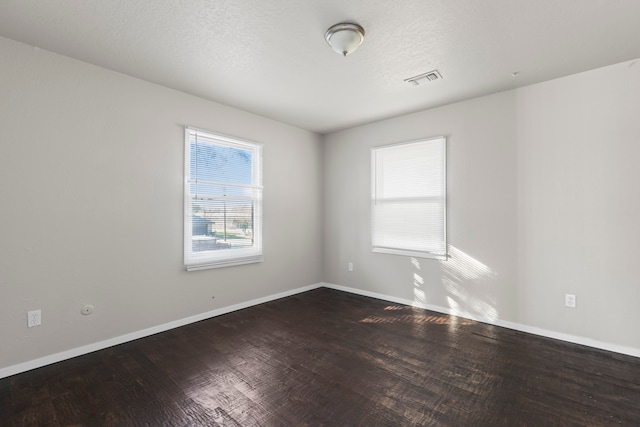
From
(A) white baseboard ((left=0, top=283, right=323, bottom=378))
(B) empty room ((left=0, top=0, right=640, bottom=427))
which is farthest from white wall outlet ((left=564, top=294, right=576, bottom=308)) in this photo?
(A) white baseboard ((left=0, top=283, right=323, bottom=378))

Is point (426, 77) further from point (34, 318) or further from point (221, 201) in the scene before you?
point (34, 318)

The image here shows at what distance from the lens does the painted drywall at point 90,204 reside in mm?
2312

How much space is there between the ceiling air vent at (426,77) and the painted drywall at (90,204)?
2.20 meters

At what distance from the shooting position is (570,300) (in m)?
2.87

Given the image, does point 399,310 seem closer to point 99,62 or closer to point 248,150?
point 248,150

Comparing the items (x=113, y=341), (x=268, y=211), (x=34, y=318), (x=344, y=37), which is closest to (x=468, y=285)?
(x=268, y=211)

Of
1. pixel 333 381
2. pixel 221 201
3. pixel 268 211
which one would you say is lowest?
pixel 333 381

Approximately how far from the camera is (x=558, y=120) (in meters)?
2.93

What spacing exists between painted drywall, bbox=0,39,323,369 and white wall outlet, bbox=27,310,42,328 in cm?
3

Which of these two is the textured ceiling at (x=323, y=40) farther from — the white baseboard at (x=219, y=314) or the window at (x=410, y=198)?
the white baseboard at (x=219, y=314)

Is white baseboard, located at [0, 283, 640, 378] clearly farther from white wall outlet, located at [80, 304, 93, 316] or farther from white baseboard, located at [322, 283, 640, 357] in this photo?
white wall outlet, located at [80, 304, 93, 316]

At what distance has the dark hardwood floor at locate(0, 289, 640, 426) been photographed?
5.93 feet

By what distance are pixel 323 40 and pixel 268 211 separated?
2432 millimetres

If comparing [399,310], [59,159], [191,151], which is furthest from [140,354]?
[399,310]
